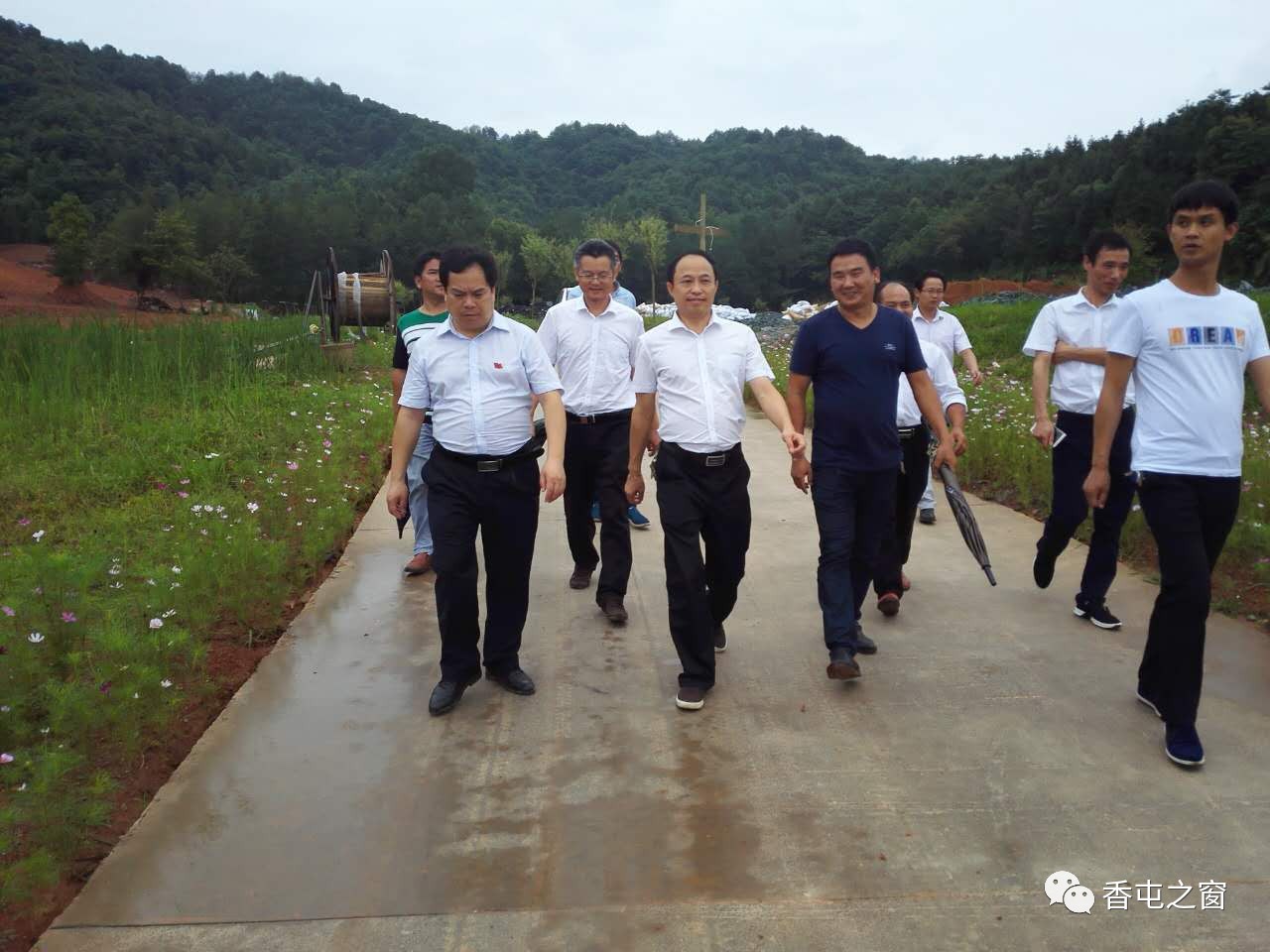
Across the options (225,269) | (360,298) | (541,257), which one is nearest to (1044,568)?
(360,298)

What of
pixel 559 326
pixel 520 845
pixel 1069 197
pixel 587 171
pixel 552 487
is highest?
pixel 587 171

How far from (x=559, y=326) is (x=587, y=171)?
99.8m

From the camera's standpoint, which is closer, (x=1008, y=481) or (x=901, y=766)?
(x=901, y=766)

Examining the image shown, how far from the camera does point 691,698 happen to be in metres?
3.94

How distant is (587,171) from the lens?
10088 centimetres

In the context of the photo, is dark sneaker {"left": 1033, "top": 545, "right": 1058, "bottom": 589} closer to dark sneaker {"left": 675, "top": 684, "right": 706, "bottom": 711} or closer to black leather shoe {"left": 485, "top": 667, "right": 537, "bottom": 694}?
dark sneaker {"left": 675, "top": 684, "right": 706, "bottom": 711}

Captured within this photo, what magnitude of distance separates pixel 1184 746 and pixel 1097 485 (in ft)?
3.20

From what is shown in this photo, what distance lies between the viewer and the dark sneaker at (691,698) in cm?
393

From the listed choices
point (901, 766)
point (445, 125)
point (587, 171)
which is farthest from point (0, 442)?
point (445, 125)

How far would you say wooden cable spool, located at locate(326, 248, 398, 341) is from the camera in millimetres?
14008

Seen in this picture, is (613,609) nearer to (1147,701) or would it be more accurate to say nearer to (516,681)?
(516,681)

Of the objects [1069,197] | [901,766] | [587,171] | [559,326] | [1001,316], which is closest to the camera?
[901,766]

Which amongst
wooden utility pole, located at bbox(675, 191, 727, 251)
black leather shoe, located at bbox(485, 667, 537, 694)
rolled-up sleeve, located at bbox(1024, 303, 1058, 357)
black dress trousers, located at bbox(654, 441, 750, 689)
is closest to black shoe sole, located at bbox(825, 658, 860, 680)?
black dress trousers, located at bbox(654, 441, 750, 689)

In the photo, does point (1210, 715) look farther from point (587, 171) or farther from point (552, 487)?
point (587, 171)
